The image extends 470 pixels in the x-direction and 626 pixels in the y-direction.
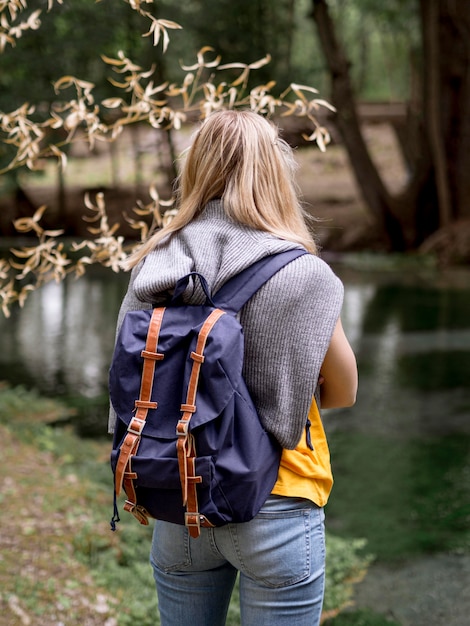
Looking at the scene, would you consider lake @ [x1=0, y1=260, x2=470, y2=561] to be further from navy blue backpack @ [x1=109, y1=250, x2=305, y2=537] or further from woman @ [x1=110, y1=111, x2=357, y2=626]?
navy blue backpack @ [x1=109, y1=250, x2=305, y2=537]

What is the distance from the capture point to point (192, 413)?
1.77 m

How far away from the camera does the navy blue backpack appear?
1781mm

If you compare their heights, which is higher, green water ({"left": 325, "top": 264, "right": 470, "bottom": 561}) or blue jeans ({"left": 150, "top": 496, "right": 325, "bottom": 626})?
blue jeans ({"left": 150, "top": 496, "right": 325, "bottom": 626})

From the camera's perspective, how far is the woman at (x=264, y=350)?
1.88 metres

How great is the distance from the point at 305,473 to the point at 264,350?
0.32 metres

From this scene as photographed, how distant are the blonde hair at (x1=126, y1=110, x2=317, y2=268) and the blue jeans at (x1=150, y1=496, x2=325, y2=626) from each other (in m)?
0.66

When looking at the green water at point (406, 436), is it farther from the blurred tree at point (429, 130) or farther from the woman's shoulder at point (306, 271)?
the blurred tree at point (429, 130)

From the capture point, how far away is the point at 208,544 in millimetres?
1968

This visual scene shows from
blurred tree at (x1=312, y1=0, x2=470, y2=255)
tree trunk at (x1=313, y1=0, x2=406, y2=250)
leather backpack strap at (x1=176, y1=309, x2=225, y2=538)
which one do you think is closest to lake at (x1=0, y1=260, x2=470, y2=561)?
tree trunk at (x1=313, y1=0, x2=406, y2=250)

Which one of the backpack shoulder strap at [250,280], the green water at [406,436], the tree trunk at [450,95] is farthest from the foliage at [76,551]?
the tree trunk at [450,95]

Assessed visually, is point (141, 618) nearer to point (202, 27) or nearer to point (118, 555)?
point (118, 555)

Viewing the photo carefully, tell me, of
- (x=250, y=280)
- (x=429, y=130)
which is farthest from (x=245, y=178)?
(x=429, y=130)

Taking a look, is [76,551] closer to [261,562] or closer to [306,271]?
[261,562]

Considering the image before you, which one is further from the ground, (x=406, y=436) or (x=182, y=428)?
(x=182, y=428)
